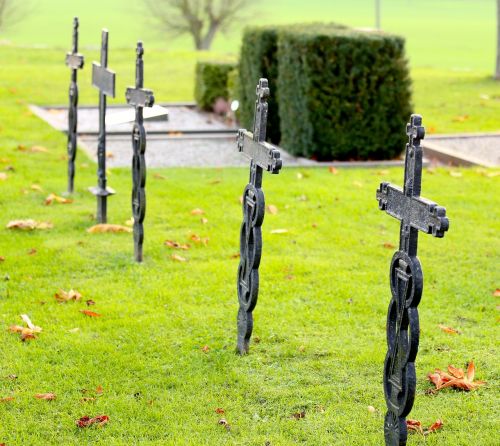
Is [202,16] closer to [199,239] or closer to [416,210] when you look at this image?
[199,239]

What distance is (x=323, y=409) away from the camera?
523 centimetres

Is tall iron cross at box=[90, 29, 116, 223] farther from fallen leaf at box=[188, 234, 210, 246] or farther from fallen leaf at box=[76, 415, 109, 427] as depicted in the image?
fallen leaf at box=[76, 415, 109, 427]

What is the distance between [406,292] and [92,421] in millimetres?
1772

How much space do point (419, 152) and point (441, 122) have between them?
1181 centimetres

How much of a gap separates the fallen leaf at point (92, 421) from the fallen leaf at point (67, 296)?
2.02 meters

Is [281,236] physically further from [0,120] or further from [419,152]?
[0,120]

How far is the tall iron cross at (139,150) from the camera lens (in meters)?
7.67

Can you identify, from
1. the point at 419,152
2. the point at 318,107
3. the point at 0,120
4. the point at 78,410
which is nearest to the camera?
the point at 419,152

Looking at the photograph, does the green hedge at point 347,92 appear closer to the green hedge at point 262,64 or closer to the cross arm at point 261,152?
the green hedge at point 262,64

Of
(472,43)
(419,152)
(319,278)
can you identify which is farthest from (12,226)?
(472,43)

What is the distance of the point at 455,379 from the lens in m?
5.51

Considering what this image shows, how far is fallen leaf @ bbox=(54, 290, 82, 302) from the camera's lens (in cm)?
700

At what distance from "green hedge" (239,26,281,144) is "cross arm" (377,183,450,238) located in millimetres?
9172

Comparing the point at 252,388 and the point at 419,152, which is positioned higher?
the point at 419,152
